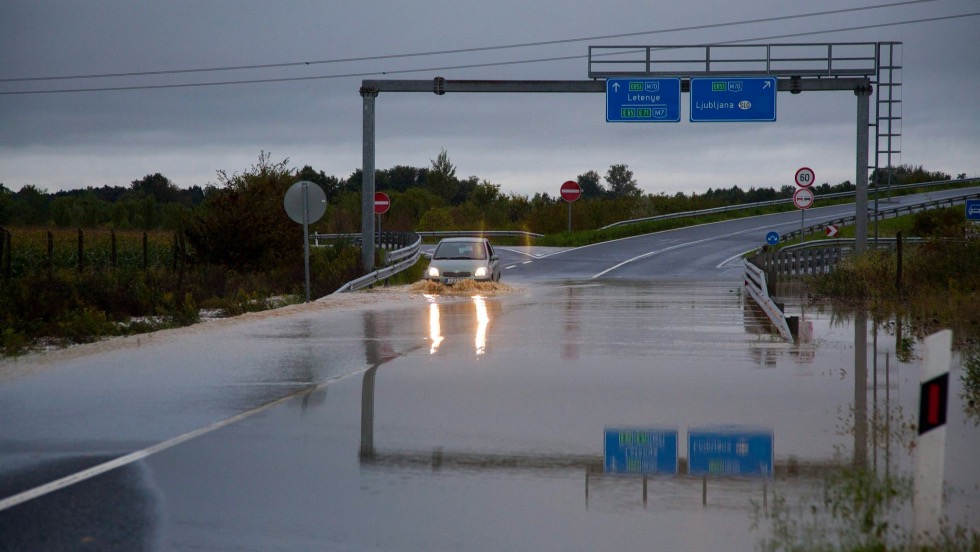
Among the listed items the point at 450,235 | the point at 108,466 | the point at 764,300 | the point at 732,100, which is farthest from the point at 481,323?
the point at 450,235

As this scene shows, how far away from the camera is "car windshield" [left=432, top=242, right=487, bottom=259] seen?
109ft

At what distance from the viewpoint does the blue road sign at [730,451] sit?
8273 mm

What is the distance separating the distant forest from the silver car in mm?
6810

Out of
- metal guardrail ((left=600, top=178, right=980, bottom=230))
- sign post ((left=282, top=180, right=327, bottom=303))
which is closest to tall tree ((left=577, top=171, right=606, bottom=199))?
metal guardrail ((left=600, top=178, right=980, bottom=230))

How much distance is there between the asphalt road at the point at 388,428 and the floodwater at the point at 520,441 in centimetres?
3

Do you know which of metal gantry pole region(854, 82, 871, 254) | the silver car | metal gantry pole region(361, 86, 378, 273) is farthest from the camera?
metal gantry pole region(854, 82, 871, 254)

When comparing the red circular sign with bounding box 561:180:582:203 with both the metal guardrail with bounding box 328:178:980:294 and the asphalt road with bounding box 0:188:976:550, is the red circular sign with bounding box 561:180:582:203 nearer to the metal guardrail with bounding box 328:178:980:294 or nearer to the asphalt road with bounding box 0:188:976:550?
the metal guardrail with bounding box 328:178:980:294

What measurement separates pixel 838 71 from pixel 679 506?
30.3 metres

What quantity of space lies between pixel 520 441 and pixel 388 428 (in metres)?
1.29

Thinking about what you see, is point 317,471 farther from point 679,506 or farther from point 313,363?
point 313,363

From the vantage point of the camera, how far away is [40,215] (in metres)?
76.1

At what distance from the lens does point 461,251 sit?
33.6 meters

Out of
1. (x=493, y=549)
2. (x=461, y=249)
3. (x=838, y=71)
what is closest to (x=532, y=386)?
(x=493, y=549)

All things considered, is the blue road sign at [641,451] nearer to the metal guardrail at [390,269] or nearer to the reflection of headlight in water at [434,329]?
the reflection of headlight in water at [434,329]
